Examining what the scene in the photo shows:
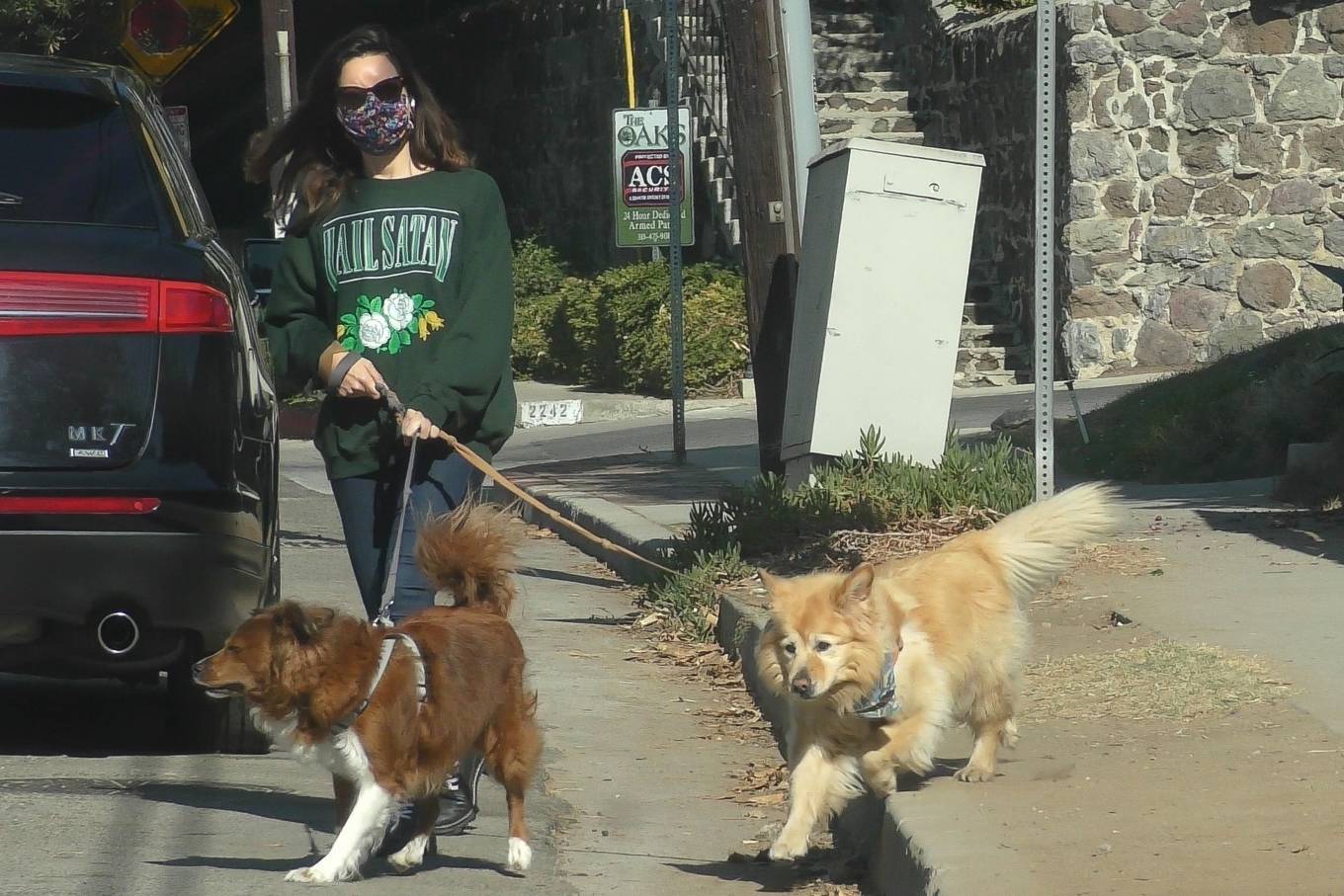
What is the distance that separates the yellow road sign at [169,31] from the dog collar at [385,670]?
14390mm

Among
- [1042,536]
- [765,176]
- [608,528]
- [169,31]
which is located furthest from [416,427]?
[169,31]

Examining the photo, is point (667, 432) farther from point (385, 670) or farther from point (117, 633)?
point (385, 670)

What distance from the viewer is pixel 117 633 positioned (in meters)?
5.41

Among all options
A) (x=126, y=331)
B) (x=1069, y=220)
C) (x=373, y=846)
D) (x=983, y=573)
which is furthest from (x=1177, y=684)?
(x=1069, y=220)

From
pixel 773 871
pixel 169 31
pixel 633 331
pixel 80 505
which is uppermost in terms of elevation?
pixel 169 31

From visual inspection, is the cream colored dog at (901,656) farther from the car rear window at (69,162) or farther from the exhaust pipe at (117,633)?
the car rear window at (69,162)

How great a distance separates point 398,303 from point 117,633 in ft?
3.93

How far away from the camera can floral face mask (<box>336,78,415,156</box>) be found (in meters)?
5.37

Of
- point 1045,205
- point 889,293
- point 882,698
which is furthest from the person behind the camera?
point 889,293

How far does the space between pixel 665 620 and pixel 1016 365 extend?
10.8 metres

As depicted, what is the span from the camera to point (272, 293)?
553 centimetres

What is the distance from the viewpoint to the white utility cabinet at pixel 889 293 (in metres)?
8.91

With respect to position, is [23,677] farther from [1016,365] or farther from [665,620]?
[1016,365]

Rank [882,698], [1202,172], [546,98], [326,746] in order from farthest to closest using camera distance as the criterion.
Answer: [546,98] → [1202,172] → [882,698] → [326,746]
